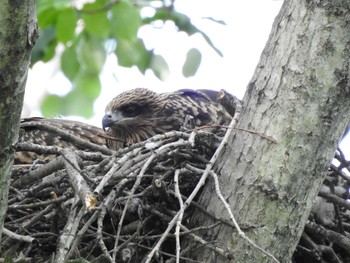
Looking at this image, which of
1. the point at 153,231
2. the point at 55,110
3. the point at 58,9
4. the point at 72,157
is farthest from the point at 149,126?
the point at 55,110

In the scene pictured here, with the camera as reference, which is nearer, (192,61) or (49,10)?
(192,61)

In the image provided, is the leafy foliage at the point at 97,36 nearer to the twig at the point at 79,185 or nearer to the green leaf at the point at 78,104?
the green leaf at the point at 78,104

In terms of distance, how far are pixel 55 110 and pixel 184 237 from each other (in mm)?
5765

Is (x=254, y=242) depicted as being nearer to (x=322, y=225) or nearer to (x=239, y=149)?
(x=239, y=149)

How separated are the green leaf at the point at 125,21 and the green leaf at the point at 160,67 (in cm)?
44

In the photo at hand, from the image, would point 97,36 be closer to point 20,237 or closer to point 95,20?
point 95,20

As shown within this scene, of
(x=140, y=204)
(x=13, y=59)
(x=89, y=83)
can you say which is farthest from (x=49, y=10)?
(x=13, y=59)

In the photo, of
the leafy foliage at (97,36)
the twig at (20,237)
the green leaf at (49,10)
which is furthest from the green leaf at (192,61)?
the twig at (20,237)

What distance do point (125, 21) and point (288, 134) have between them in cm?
313

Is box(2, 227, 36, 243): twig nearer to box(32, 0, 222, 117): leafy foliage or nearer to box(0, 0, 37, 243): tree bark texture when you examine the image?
box(0, 0, 37, 243): tree bark texture

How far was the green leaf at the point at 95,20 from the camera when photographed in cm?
756

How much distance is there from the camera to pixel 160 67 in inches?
307

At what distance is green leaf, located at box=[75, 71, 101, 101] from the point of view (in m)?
9.47

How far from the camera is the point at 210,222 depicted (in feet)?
15.1
